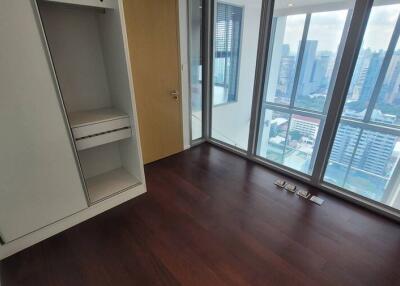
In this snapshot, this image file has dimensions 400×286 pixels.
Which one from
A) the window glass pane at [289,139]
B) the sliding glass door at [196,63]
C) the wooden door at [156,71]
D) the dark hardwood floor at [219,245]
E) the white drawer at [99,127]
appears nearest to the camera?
the dark hardwood floor at [219,245]

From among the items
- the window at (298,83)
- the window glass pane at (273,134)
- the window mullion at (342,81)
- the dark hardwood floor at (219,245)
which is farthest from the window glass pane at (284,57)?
the dark hardwood floor at (219,245)

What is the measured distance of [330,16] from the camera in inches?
90.3

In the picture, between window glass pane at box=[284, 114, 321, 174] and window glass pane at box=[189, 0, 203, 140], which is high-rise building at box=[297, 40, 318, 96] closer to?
window glass pane at box=[284, 114, 321, 174]

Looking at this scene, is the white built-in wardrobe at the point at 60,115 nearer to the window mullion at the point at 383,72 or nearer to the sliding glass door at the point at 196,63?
the sliding glass door at the point at 196,63

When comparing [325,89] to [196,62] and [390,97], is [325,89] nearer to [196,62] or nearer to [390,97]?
[390,97]

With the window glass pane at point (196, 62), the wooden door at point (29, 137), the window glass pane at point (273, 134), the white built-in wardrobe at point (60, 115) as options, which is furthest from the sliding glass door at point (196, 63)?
the wooden door at point (29, 137)

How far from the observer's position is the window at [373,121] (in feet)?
6.08

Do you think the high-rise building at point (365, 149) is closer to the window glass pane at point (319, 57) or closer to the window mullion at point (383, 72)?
the window mullion at point (383, 72)

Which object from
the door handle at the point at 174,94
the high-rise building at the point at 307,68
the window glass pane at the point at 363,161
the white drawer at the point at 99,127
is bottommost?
the window glass pane at the point at 363,161

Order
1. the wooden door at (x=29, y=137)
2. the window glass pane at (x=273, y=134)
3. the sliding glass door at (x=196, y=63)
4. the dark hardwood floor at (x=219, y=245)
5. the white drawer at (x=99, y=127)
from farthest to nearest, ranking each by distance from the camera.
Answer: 1. the window glass pane at (x=273, y=134)
2. the sliding glass door at (x=196, y=63)
3. the white drawer at (x=99, y=127)
4. the dark hardwood floor at (x=219, y=245)
5. the wooden door at (x=29, y=137)

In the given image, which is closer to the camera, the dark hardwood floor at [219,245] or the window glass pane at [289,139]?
the dark hardwood floor at [219,245]

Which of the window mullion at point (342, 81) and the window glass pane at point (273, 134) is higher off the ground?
the window mullion at point (342, 81)

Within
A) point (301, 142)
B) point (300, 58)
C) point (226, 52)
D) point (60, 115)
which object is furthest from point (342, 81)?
point (60, 115)

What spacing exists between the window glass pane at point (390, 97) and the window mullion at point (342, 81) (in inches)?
15.8
